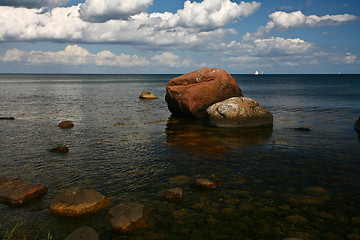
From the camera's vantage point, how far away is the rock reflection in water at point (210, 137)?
1306 cm

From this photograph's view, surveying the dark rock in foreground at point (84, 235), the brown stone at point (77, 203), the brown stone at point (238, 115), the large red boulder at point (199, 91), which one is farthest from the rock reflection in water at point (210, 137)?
the dark rock in foreground at point (84, 235)

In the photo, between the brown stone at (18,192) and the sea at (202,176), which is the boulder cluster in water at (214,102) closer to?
the sea at (202,176)

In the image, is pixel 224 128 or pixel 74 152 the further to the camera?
pixel 224 128

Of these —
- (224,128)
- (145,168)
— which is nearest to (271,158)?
(145,168)

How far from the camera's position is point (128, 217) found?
654 cm

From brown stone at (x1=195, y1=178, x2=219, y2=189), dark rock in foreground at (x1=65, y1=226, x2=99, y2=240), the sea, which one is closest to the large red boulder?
the sea

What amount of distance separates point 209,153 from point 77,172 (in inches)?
217

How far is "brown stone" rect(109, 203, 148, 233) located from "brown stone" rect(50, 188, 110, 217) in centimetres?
60

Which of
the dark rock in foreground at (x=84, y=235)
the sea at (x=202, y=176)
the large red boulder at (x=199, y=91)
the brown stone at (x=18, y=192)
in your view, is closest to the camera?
the dark rock in foreground at (x=84, y=235)

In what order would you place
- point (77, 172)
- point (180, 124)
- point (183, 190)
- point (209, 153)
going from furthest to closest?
point (180, 124), point (209, 153), point (77, 172), point (183, 190)

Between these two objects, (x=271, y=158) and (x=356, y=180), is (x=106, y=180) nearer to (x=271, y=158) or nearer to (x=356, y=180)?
(x=271, y=158)

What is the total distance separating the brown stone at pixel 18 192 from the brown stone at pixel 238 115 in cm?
1203

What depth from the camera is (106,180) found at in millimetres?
9203

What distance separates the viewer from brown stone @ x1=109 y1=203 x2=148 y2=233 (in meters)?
6.32
